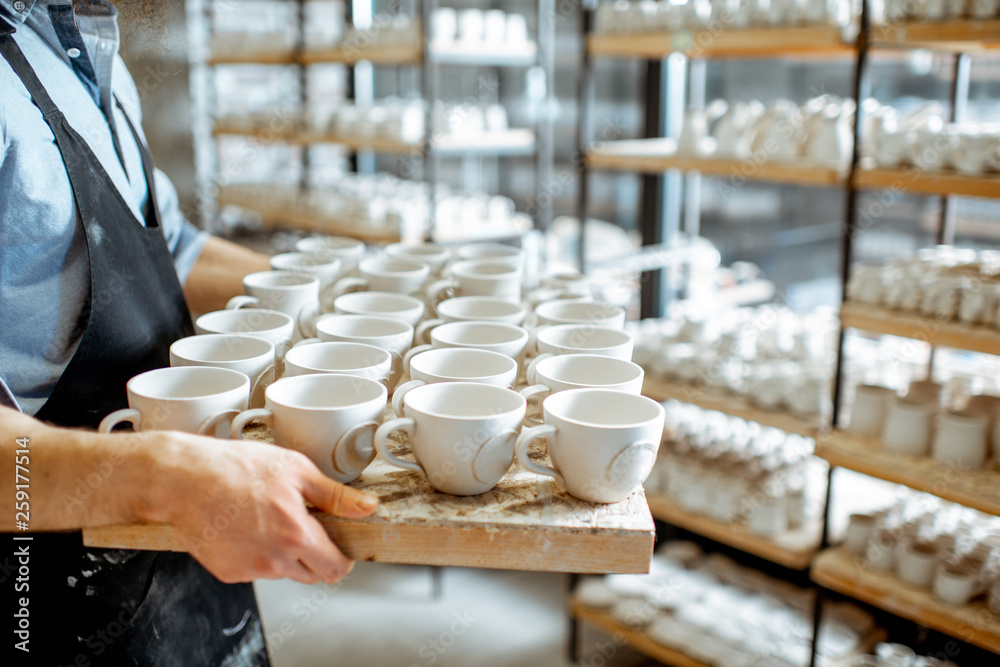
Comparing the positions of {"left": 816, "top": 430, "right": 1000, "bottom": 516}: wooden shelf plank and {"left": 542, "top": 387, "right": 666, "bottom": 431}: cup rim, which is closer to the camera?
{"left": 542, "top": 387, "right": 666, "bottom": 431}: cup rim

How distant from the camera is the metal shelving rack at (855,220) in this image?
70.7 inches

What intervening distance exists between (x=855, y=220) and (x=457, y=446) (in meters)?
1.53

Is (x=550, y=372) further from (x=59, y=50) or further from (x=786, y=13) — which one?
(x=786, y=13)

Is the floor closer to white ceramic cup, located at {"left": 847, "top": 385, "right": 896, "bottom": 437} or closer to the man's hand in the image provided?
white ceramic cup, located at {"left": 847, "top": 385, "right": 896, "bottom": 437}

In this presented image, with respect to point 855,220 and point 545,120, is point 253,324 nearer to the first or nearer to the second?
point 855,220

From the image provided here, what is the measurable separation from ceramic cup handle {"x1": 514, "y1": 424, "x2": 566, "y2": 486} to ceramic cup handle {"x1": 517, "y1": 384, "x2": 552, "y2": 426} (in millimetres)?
81

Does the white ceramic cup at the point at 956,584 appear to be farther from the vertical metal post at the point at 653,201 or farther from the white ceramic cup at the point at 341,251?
the white ceramic cup at the point at 341,251

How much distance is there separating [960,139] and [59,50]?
179cm

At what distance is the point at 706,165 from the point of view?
229cm

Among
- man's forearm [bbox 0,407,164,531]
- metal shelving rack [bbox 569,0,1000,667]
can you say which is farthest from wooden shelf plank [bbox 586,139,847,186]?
man's forearm [bbox 0,407,164,531]

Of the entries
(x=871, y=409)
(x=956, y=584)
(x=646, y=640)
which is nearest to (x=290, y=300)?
(x=871, y=409)

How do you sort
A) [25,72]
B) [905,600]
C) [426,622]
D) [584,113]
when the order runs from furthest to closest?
1. [426,622]
2. [584,113]
3. [905,600]
4. [25,72]

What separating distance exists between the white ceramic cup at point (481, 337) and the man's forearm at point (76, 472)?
1.24 feet

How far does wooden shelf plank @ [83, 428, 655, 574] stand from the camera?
2.54 feet
